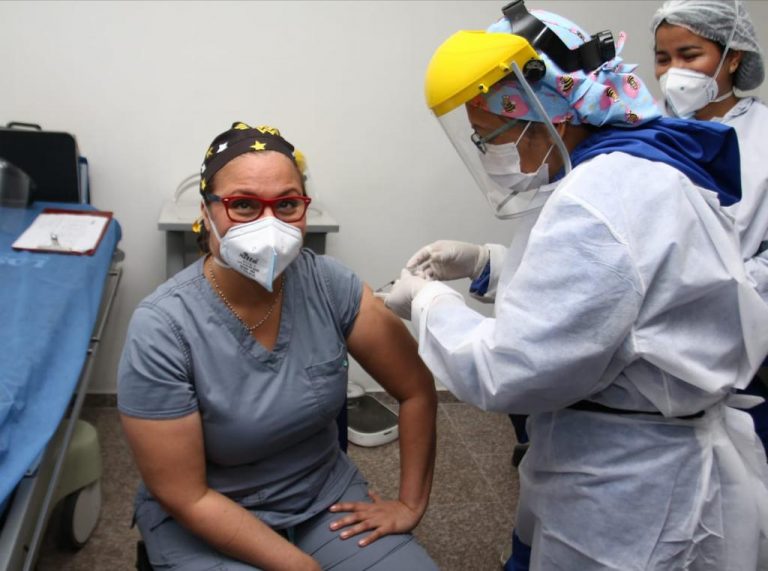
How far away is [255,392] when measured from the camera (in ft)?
3.71

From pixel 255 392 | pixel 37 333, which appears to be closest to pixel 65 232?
pixel 37 333

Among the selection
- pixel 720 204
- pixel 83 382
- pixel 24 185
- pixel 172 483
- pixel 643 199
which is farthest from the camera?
pixel 24 185

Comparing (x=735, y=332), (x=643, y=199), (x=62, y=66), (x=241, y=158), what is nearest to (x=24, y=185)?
(x=62, y=66)

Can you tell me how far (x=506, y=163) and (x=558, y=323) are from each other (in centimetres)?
33

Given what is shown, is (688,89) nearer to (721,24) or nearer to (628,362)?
(721,24)

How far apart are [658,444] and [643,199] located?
0.42 metres

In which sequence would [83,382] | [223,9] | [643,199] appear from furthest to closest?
[223,9], [83,382], [643,199]

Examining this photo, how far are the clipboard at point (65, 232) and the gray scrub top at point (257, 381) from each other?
2.93ft

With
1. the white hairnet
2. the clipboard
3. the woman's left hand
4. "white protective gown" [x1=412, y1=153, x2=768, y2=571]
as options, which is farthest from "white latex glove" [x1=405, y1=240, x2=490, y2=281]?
the clipboard

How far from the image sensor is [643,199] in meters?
0.83

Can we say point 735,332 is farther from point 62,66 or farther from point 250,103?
point 62,66

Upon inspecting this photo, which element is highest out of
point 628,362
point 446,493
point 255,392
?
point 628,362

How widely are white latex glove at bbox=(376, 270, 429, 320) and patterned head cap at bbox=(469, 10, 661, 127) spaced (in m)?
0.36

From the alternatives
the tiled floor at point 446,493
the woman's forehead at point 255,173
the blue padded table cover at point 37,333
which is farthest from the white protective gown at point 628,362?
the tiled floor at point 446,493
